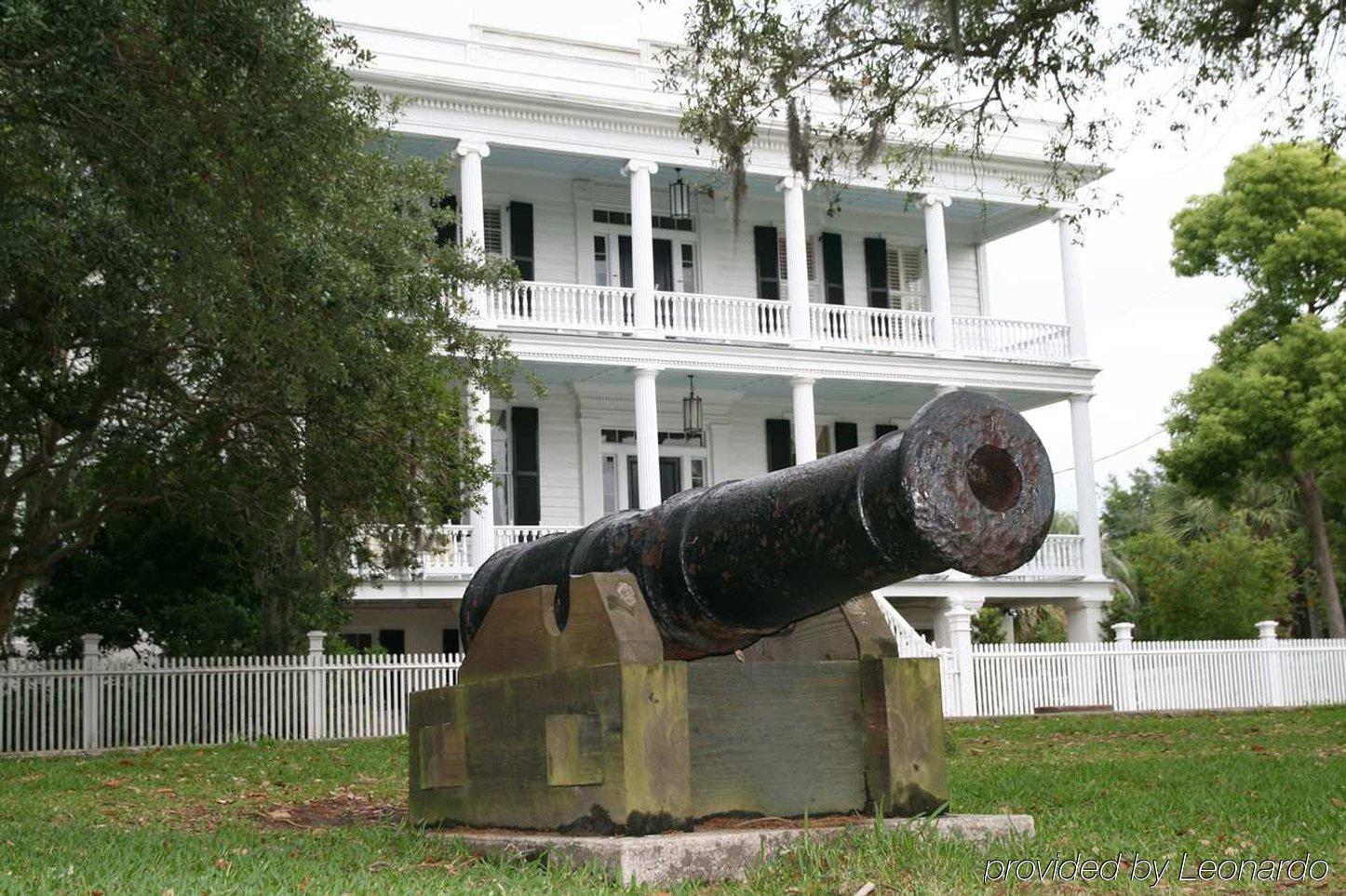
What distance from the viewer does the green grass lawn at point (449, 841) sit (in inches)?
193

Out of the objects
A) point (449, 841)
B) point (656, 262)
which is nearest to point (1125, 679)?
point (656, 262)

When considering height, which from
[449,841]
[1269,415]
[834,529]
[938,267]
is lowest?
[449,841]

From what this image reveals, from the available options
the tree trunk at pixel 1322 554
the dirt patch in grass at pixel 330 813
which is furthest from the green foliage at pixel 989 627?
the dirt patch in grass at pixel 330 813

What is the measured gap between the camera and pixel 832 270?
90.7ft

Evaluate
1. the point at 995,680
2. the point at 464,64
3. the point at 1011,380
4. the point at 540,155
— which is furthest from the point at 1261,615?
the point at 464,64

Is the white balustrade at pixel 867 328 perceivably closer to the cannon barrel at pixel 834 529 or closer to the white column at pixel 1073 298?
the white column at pixel 1073 298

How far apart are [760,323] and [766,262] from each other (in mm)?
1675

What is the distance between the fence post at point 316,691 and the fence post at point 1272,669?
1329 centimetres

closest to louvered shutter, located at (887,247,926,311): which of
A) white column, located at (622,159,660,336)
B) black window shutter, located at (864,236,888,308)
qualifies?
black window shutter, located at (864,236,888,308)

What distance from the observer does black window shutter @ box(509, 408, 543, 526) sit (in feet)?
81.2

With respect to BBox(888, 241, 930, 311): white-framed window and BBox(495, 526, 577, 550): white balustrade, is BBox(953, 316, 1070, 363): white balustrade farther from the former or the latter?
BBox(495, 526, 577, 550): white balustrade

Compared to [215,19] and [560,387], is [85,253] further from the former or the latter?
[560,387]

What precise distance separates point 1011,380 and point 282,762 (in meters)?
16.3

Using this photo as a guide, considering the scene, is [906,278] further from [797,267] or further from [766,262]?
[797,267]
